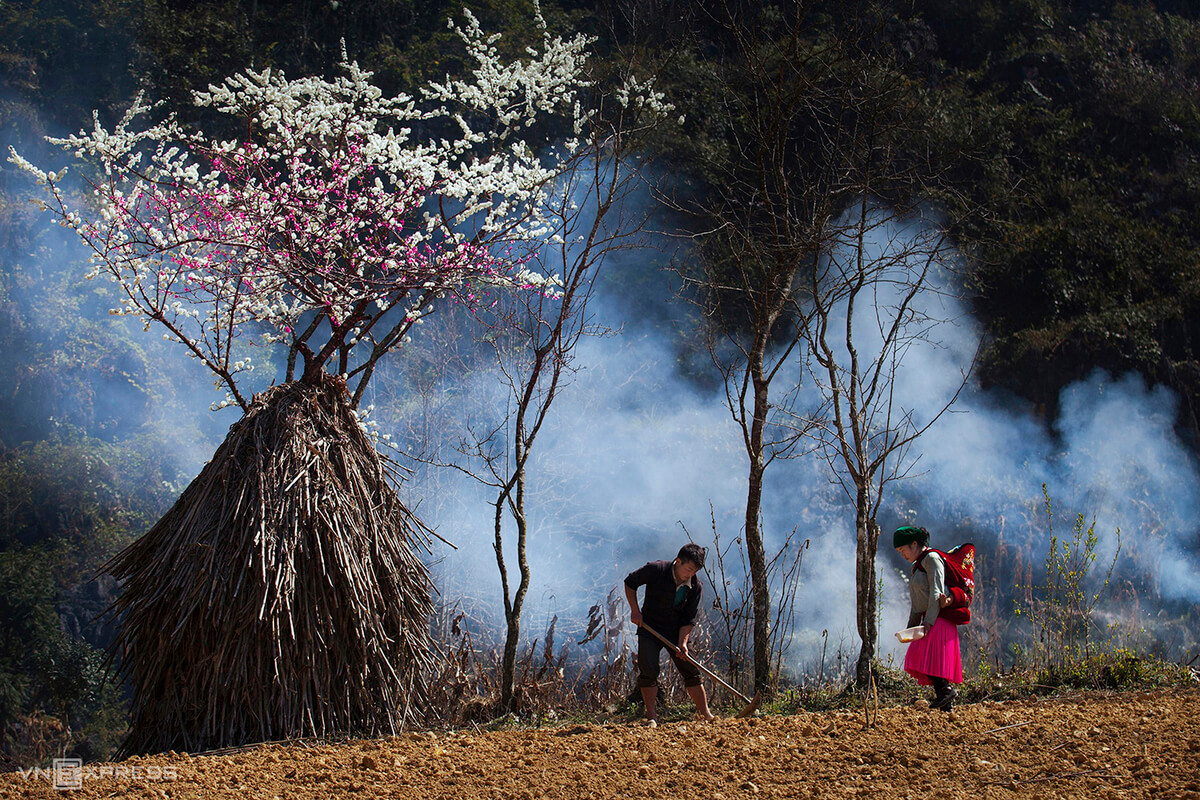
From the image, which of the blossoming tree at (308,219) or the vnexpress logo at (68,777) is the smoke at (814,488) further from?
the vnexpress logo at (68,777)

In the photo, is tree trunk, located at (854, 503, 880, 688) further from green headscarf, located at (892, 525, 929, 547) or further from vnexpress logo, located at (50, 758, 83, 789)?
vnexpress logo, located at (50, 758, 83, 789)

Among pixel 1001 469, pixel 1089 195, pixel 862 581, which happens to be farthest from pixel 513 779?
pixel 1089 195

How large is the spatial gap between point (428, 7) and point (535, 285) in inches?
370

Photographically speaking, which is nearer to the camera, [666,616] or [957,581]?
[957,581]

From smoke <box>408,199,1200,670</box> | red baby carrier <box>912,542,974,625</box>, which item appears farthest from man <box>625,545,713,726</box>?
smoke <box>408,199,1200,670</box>

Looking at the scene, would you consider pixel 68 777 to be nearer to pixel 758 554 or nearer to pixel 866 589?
pixel 758 554

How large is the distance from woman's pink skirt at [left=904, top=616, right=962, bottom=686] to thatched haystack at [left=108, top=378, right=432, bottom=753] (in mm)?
2576

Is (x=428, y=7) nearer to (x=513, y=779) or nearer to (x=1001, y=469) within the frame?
(x=1001, y=469)

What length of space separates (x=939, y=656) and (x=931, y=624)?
183 mm

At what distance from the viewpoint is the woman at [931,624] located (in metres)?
4.42

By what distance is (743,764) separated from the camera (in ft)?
11.7

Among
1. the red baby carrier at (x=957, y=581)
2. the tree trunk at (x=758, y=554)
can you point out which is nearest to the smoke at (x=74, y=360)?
the tree trunk at (x=758, y=554)

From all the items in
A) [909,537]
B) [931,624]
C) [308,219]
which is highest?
[308,219]

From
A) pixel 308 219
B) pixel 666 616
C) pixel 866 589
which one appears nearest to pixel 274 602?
pixel 666 616
